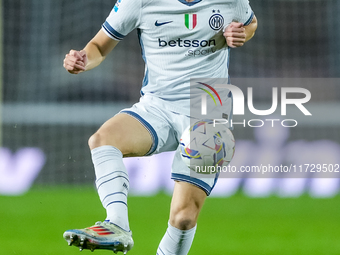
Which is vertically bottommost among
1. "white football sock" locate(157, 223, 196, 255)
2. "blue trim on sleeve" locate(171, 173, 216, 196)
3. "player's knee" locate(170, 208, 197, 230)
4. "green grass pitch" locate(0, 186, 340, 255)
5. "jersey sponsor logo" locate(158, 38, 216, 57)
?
"green grass pitch" locate(0, 186, 340, 255)

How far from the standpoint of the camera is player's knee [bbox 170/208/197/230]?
134 inches

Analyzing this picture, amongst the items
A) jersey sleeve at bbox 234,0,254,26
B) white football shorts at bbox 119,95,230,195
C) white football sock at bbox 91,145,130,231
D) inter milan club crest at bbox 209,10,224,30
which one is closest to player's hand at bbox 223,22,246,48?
inter milan club crest at bbox 209,10,224,30

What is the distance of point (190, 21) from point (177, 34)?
111 mm

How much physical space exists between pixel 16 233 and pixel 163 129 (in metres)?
3.64

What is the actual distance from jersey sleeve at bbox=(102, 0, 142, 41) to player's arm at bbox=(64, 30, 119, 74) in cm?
5

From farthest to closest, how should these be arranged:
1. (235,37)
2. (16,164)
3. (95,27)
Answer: (95,27)
(16,164)
(235,37)

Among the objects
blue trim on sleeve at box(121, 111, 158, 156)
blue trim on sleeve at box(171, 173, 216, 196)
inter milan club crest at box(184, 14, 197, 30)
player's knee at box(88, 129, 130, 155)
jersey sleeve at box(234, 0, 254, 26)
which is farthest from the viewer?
jersey sleeve at box(234, 0, 254, 26)

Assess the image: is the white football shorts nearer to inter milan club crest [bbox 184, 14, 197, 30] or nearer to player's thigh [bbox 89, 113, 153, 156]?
player's thigh [bbox 89, 113, 153, 156]

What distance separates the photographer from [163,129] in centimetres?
343

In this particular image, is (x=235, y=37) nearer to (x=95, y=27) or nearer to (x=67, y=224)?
(x=67, y=224)

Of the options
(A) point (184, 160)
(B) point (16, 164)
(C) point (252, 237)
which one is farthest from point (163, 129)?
(B) point (16, 164)

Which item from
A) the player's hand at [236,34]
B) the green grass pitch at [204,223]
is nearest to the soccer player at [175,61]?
the player's hand at [236,34]

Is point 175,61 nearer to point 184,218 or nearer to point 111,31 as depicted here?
point 111,31

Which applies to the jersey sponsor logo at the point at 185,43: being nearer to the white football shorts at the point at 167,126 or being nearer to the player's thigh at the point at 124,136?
the white football shorts at the point at 167,126
